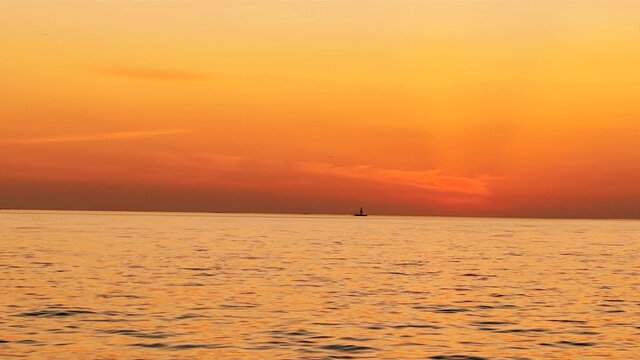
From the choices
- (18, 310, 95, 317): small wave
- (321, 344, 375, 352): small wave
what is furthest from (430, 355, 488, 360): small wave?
(18, 310, 95, 317): small wave

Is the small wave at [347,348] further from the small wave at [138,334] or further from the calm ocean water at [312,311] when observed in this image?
the small wave at [138,334]

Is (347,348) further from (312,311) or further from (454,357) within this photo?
(312,311)

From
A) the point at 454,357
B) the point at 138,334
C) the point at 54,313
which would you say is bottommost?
the point at 454,357

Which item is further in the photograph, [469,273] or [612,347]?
[469,273]

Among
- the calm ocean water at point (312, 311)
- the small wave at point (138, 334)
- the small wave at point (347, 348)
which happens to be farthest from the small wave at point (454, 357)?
the small wave at point (138, 334)

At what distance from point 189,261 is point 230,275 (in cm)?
1532

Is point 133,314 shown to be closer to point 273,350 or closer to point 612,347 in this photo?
point 273,350

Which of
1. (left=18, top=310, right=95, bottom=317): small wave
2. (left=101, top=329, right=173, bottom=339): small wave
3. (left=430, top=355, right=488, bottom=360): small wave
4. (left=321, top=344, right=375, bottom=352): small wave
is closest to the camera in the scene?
(left=430, top=355, right=488, bottom=360): small wave

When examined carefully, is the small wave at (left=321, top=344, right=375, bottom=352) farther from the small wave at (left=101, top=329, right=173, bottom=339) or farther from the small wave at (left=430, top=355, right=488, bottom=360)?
the small wave at (left=101, top=329, right=173, bottom=339)

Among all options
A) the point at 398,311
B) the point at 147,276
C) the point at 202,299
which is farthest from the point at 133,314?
the point at 147,276

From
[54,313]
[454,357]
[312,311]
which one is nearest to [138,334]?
[54,313]

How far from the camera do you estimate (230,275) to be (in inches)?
2298

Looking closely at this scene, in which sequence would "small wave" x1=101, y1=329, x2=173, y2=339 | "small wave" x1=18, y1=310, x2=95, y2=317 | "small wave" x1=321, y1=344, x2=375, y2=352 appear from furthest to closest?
"small wave" x1=18, y1=310, x2=95, y2=317
"small wave" x1=101, y1=329, x2=173, y2=339
"small wave" x1=321, y1=344, x2=375, y2=352

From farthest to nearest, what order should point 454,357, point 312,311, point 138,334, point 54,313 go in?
point 312,311 < point 54,313 < point 138,334 < point 454,357
